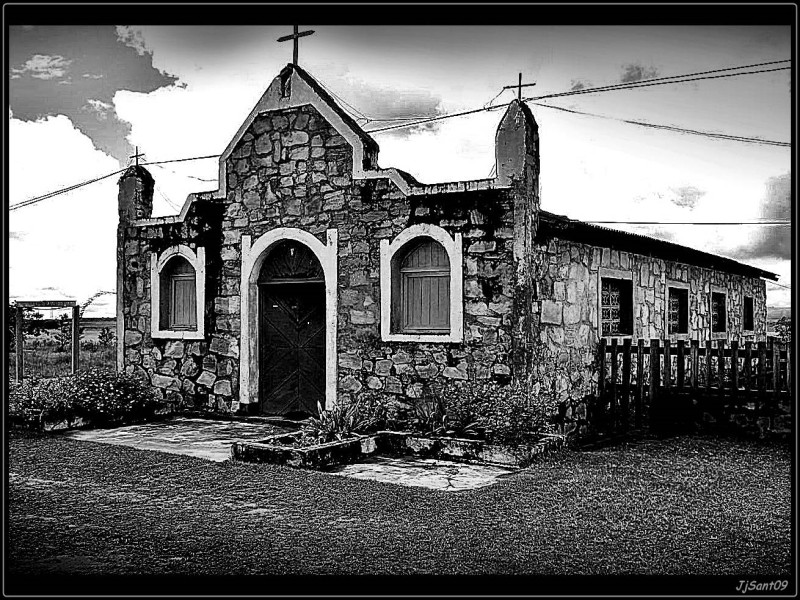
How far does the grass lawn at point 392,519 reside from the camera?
5.69m

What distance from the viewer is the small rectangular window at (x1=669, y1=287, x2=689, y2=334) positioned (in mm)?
15141

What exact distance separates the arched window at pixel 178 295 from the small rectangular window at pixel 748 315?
12931 mm

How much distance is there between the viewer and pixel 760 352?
11.1m

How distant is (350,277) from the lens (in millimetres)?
11703

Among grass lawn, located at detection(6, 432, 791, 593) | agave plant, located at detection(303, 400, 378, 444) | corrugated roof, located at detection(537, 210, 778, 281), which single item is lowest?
grass lawn, located at detection(6, 432, 791, 593)

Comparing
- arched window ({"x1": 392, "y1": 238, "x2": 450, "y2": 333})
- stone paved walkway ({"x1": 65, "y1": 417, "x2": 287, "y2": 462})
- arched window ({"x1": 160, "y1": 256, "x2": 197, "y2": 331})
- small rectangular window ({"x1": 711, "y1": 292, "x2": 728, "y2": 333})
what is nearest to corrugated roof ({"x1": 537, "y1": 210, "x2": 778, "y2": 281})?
small rectangular window ({"x1": 711, "y1": 292, "x2": 728, "y2": 333})

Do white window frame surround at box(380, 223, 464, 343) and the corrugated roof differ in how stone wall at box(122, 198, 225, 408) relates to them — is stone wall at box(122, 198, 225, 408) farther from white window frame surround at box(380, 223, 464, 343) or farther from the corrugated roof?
the corrugated roof

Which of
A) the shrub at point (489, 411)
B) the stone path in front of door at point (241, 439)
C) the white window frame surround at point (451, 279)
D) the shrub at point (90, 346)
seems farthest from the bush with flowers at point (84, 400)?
the shrub at point (90, 346)

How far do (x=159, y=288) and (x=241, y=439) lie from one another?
4079 millimetres

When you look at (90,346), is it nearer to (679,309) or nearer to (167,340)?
(167,340)

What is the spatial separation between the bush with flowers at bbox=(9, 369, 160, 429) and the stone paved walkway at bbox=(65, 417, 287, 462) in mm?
365
